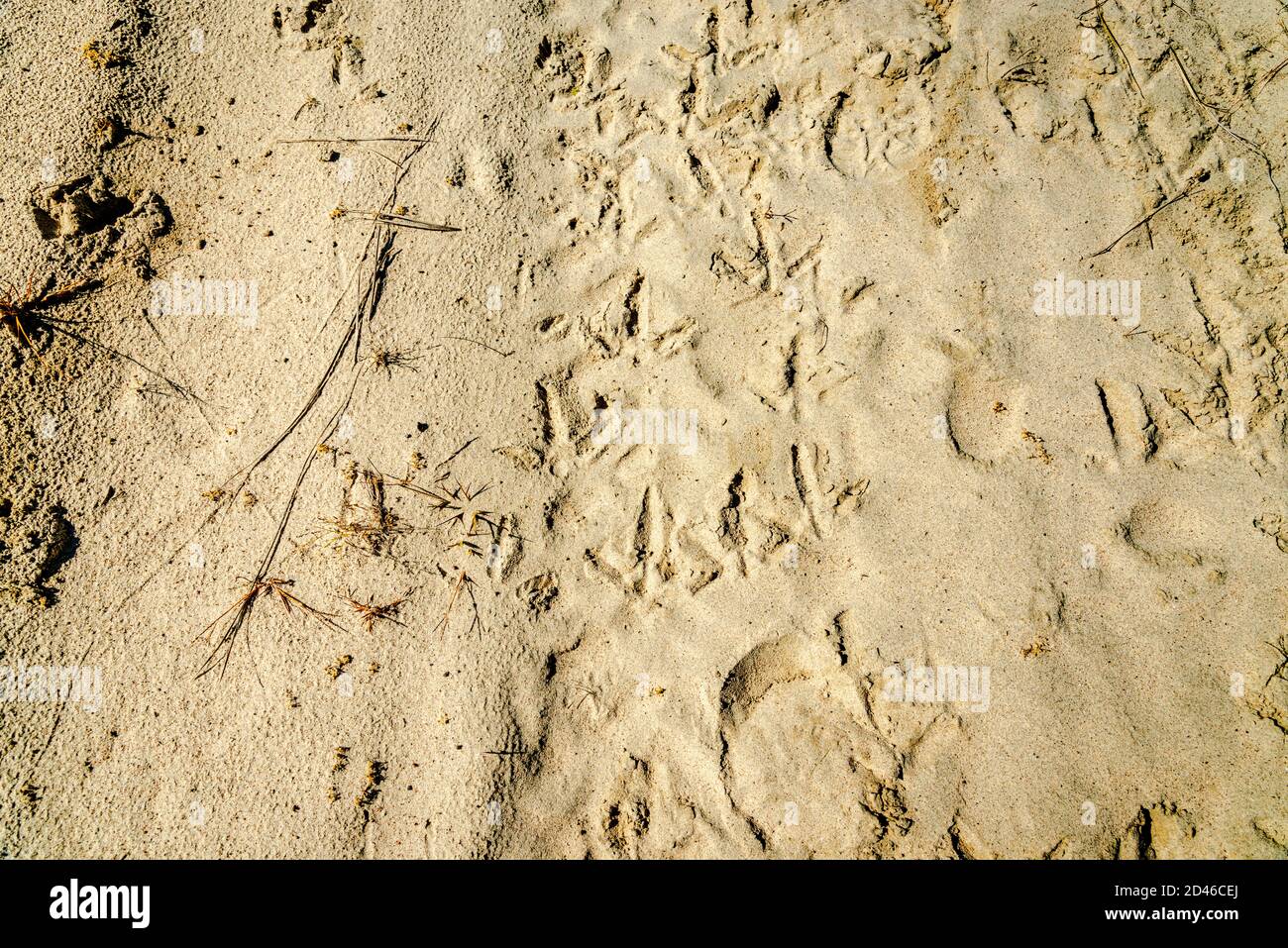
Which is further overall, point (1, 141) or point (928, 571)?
point (1, 141)

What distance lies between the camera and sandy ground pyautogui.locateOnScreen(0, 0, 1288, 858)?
2777 mm

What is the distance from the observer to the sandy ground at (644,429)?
2.78m

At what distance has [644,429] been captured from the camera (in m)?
3.04

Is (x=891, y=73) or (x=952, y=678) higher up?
(x=891, y=73)

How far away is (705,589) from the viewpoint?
9.55ft

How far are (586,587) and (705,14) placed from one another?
8.44 ft

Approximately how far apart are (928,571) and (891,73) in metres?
2.14
